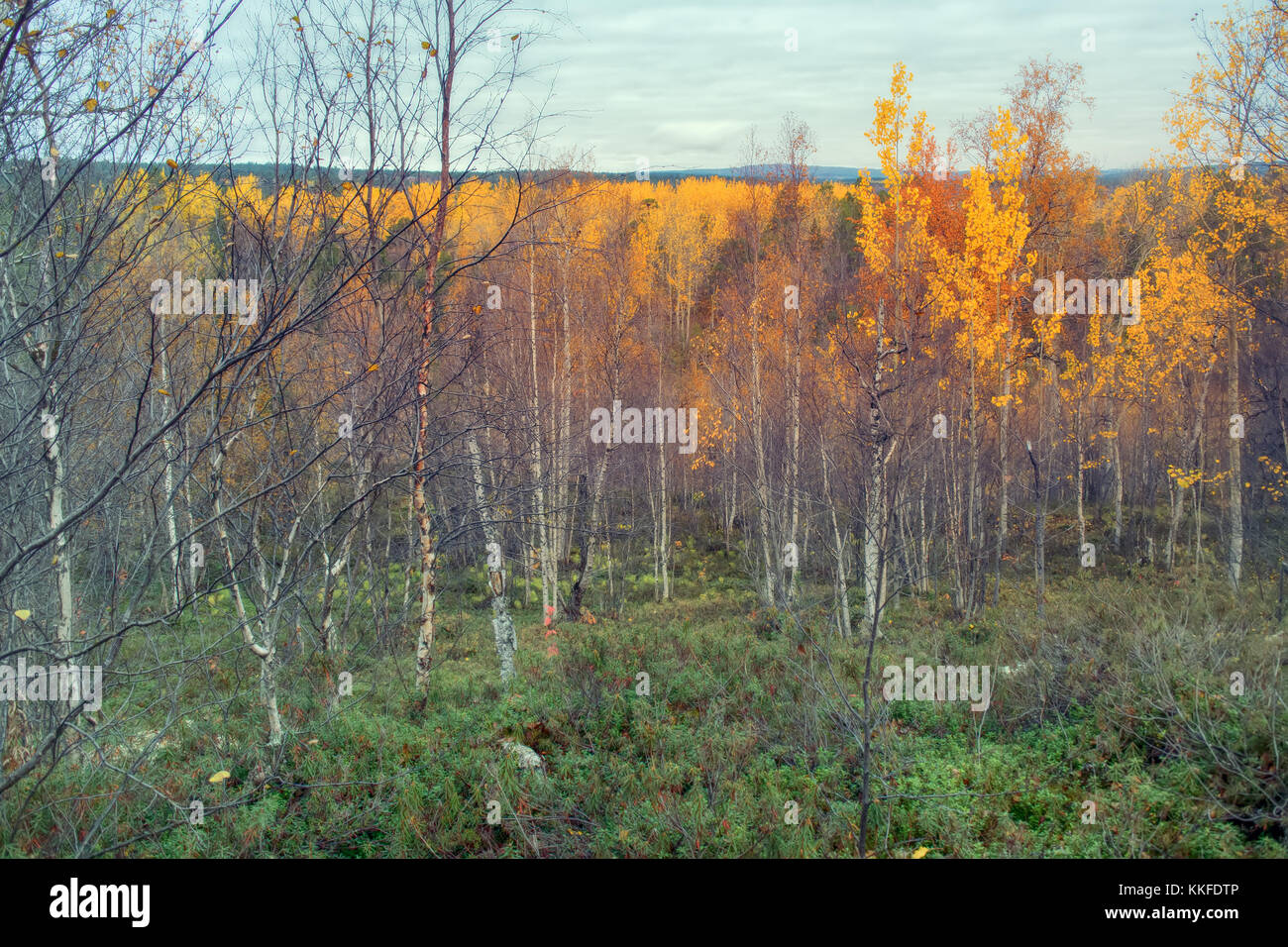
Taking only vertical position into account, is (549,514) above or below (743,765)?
above

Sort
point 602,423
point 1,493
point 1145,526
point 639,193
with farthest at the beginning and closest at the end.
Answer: point 639,193 → point 1145,526 → point 602,423 → point 1,493

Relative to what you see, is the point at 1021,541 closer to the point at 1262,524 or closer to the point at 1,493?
the point at 1262,524

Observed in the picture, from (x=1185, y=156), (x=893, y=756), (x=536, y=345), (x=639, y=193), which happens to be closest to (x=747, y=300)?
(x=536, y=345)

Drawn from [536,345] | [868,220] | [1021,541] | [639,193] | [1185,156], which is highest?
[639,193]

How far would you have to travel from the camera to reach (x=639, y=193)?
5231 cm

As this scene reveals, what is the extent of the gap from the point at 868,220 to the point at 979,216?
2.78 m

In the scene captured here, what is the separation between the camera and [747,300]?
55.9ft

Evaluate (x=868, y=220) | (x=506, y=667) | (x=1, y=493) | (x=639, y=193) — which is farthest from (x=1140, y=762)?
(x=639, y=193)

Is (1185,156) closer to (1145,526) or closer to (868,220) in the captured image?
(868,220)

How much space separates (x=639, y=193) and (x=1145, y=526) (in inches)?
1627

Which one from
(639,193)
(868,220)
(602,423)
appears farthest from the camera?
(639,193)

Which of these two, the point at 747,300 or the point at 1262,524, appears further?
the point at 1262,524

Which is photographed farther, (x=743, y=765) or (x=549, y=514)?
(x=549, y=514)

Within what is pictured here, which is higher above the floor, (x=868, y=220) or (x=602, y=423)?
(x=868, y=220)
